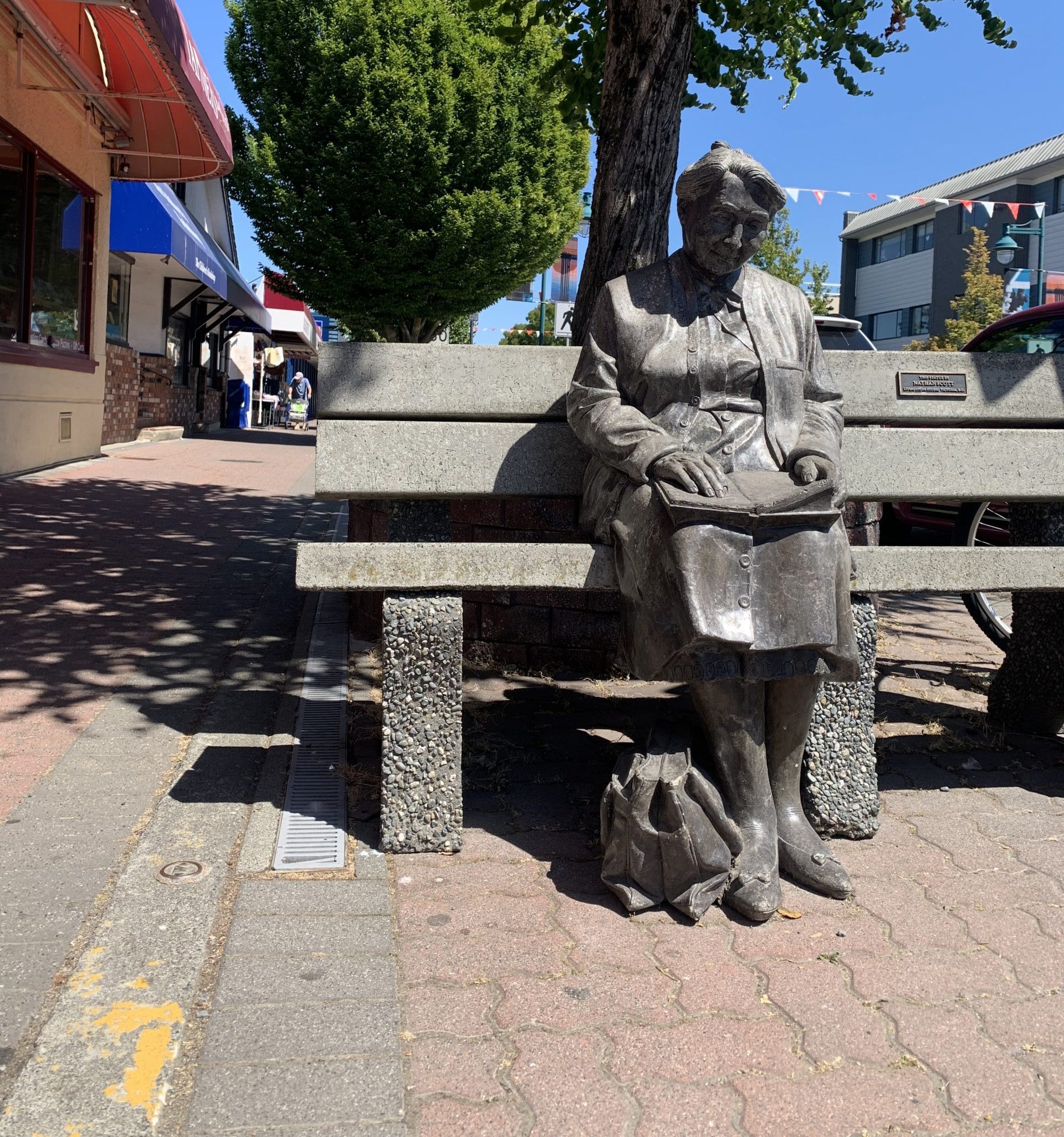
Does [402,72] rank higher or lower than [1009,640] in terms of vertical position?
higher

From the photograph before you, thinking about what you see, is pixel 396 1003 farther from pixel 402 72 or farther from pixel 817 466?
pixel 402 72

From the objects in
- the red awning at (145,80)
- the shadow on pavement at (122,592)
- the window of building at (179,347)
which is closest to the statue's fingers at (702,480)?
the shadow on pavement at (122,592)

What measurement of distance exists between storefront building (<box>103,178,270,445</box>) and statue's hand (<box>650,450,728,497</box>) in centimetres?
1477

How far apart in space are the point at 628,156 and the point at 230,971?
451 centimetres

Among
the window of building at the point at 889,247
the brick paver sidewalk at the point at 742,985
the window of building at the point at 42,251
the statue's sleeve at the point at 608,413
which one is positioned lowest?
the brick paver sidewalk at the point at 742,985

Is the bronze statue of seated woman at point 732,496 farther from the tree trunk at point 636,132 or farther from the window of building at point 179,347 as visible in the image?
the window of building at point 179,347

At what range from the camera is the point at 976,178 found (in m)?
43.2

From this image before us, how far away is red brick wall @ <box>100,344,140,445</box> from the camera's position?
675 inches

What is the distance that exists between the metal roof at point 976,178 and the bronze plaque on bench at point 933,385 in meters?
34.2

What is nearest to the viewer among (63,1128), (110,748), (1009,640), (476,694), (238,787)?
(63,1128)

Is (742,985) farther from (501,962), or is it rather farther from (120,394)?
(120,394)

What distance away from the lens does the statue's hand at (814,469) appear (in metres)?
3.17

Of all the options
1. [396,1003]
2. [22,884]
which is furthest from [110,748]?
[396,1003]

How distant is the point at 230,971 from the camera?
2611 mm
